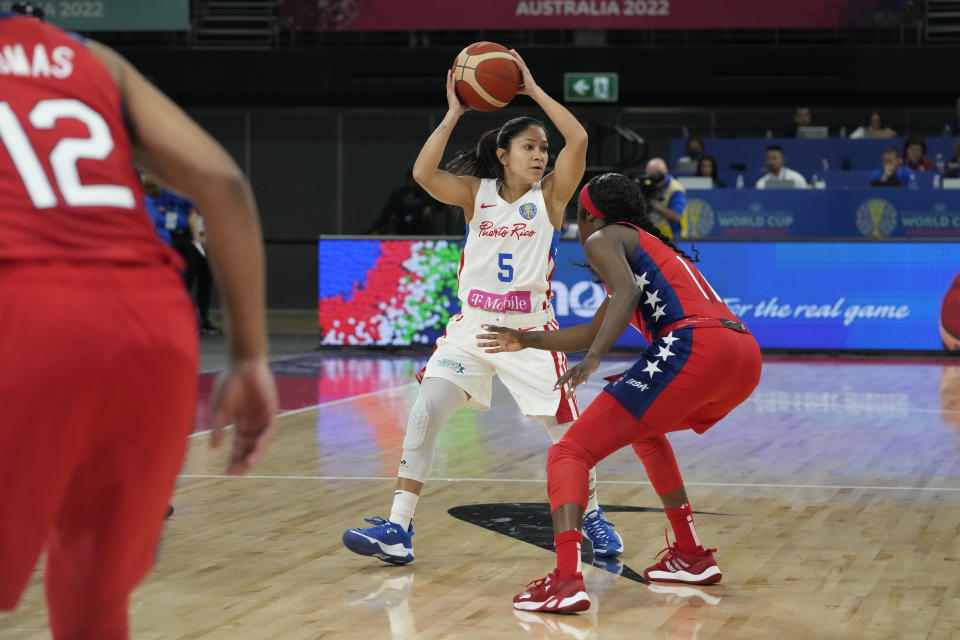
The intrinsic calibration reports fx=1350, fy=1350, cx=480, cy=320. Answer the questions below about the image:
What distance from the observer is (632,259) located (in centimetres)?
474

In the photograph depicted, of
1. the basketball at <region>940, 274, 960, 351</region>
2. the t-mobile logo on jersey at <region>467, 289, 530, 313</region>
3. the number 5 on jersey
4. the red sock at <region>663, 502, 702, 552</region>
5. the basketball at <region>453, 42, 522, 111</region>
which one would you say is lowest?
the basketball at <region>940, 274, 960, 351</region>

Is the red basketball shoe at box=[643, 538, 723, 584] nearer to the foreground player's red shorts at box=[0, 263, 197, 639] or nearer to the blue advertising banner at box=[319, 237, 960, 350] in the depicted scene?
the foreground player's red shorts at box=[0, 263, 197, 639]

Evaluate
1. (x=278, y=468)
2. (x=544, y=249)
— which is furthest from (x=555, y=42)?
(x=544, y=249)

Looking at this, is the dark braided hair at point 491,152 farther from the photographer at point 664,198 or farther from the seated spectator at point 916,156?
the seated spectator at point 916,156

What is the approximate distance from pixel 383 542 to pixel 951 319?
32.2ft

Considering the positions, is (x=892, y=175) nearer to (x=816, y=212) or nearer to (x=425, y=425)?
(x=816, y=212)

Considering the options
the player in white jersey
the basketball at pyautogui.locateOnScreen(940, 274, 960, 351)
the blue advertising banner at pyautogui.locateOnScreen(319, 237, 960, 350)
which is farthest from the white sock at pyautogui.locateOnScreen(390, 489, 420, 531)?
the basketball at pyautogui.locateOnScreen(940, 274, 960, 351)

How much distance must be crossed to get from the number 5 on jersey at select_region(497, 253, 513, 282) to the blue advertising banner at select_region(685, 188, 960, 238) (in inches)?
404

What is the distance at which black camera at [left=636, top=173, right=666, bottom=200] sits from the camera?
1363cm

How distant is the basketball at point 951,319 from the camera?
13.4 m

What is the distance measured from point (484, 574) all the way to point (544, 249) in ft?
4.38

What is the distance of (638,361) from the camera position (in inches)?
186

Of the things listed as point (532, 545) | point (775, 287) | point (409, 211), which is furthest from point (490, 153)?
point (409, 211)

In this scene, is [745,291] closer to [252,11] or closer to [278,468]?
[278,468]
